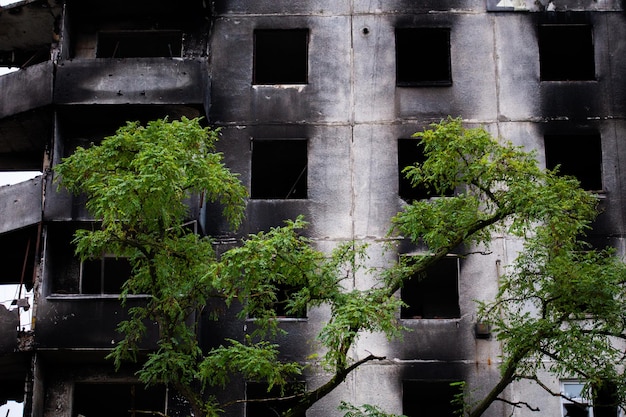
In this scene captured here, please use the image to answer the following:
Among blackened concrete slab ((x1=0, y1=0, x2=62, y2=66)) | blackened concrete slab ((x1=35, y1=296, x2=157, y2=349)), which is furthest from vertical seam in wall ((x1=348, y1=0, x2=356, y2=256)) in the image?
blackened concrete slab ((x1=0, y1=0, x2=62, y2=66))

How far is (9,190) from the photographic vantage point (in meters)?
23.1

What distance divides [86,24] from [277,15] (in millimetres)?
4725

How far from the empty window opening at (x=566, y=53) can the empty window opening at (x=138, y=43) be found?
29.3 ft

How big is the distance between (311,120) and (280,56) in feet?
10.4

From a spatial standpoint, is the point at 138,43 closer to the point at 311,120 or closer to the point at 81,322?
the point at 311,120

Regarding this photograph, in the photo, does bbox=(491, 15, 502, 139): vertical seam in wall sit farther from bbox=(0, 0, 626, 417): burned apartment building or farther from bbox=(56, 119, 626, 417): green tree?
bbox=(56, 119, 626, 417): green tree

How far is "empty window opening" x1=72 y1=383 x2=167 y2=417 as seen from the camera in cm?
2270

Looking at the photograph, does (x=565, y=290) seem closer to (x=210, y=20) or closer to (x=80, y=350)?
(x=80, y=350)

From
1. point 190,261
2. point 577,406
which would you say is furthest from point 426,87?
point 190,261

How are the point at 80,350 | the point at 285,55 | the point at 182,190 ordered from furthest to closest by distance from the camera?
the point at 285,55, the point at 80,350, the point at 182,190

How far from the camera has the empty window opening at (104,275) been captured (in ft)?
77.2

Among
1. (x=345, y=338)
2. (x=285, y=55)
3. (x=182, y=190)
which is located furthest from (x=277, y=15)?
(x=345, y=338)

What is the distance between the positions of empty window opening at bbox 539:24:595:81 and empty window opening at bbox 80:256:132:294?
11.1 m

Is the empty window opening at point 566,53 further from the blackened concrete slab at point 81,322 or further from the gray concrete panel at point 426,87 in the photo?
the blackened concrete slab at point 81,322
